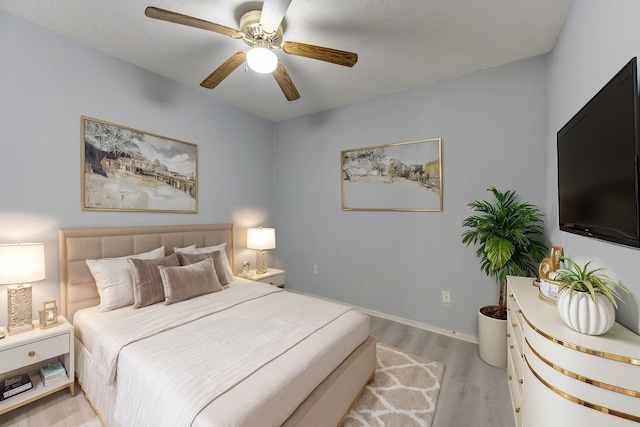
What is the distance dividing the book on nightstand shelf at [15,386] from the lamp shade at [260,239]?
2169 millimetres

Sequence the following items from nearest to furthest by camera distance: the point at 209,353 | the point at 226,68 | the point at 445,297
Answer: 1. the point at 209,353
2. the point at 226,68
3. the point at 445,297

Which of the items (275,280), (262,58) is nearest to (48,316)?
(275,280)

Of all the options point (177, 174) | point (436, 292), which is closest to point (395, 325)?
point (436, 292)

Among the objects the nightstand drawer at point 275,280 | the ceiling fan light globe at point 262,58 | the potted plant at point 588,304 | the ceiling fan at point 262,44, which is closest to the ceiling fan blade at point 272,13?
the ceiling fan at point 262,44

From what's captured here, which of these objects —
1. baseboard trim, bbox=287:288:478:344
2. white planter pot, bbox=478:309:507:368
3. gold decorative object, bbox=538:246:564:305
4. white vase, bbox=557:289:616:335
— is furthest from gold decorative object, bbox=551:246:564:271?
baseboard trim, bbox=287:288:478:344

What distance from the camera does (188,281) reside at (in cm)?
231

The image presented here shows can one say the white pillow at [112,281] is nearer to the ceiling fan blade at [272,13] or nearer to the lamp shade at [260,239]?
the lamp shade at [260,239]

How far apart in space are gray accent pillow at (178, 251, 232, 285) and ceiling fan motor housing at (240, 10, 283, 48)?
1.98 m

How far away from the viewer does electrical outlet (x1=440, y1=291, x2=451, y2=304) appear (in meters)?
2.88

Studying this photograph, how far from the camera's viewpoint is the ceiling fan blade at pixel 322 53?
1817mm

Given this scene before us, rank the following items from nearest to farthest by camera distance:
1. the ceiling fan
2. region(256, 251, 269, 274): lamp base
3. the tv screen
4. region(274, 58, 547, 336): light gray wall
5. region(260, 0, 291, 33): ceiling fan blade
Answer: the tv screen, region(260, 0, 291, 33): ceiling fan blade, the ceiling fan, region(274, 58, 547, 336): light gray wall, region(256, 251, 269, 274): lamp base

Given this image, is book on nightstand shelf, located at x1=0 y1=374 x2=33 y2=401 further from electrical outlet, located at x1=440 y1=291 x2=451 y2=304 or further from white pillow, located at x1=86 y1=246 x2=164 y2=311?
electrical outlet, located at x1=440 y1=291 x2=451 y2=304

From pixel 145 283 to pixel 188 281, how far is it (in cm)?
32

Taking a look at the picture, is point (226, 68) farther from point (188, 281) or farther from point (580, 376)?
point (580, 376)
